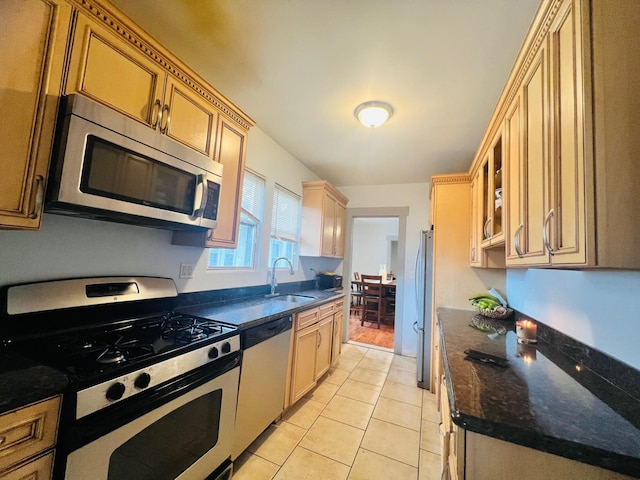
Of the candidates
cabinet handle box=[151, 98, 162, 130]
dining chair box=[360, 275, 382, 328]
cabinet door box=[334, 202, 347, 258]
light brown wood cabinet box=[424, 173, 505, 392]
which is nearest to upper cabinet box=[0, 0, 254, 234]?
cabinet handle box=[151, 98, 162, 130]

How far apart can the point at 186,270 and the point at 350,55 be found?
1.79 metres

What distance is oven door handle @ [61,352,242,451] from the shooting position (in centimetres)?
84

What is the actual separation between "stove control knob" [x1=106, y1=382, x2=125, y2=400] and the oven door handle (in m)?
0.04

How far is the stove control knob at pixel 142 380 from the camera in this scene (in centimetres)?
98

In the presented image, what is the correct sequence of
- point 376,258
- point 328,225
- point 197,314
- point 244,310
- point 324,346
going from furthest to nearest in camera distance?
point 376,258 → point 328,225 → point 324,346 → point 244,310 → point 197,314

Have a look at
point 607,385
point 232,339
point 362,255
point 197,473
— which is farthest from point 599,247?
point 362,255

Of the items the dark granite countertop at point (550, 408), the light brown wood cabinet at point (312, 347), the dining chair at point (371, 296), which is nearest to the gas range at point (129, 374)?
the light brown wood cabinet at point (312, 347)

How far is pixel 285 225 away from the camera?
3.22m

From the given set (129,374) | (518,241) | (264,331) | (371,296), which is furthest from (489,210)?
(371,296)

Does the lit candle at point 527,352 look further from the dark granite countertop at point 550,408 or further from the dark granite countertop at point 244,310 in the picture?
the dark granite countertop at point 244,310

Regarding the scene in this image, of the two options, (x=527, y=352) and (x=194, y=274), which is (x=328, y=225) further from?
(x=527, y=352)

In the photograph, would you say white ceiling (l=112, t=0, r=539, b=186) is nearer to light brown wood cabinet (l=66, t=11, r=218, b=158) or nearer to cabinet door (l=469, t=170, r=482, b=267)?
light brown wood cabinet (l=66, t=11, r=218, b=158)

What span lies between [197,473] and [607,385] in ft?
5.90

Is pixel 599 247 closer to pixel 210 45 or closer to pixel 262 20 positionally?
pixel 262 20
